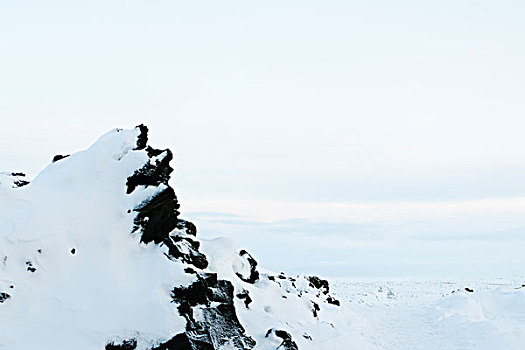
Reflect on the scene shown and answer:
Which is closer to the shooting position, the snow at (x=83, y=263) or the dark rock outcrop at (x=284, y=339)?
the snow at (x=83, y=263)

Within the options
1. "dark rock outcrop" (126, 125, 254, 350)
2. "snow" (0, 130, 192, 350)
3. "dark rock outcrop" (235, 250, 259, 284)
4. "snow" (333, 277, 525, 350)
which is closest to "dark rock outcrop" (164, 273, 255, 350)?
"dark rock outcrop" (126, 125, 254, 350)

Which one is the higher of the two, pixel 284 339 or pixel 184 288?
pixel 184 288

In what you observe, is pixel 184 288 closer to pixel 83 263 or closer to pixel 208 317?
pixel 208 317

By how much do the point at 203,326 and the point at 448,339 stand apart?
1511 cm

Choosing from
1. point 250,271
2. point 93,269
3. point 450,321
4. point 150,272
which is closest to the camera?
point 93,269

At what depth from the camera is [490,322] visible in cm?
2588

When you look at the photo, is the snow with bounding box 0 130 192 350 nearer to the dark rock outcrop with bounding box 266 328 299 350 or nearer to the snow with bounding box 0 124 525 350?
the snow with bounding box 0 124 525 350

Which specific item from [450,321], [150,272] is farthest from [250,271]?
[450,321]

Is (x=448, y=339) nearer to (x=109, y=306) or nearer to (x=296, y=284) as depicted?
(x=296, y=284)

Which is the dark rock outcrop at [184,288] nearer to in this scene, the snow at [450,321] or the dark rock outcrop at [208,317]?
the dark rock outcrop at [208,317]

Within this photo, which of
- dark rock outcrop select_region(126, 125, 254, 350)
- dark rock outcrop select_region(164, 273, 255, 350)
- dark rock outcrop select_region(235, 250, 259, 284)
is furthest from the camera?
dark rock outcrop select_region(235, 250, 259, 284)

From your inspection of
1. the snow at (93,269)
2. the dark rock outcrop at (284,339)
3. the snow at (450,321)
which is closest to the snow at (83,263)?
the snow at (93,269)

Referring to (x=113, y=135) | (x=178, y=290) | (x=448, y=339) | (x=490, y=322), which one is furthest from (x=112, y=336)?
(x=490, y=322)

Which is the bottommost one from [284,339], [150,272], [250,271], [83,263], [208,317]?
[284,339]
